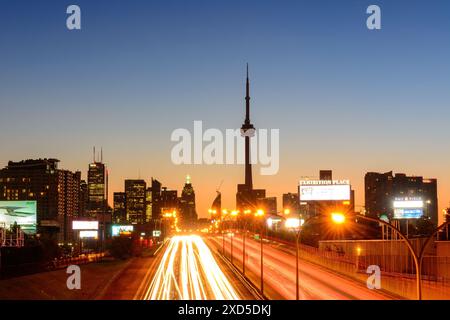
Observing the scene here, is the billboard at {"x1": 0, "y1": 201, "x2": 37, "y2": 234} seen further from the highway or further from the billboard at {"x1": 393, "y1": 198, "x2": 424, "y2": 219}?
the billboard at {"x1": 393, "y1": 198, "x2": 424, "y2": 219}

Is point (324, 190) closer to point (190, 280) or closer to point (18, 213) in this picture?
point (18, 213)

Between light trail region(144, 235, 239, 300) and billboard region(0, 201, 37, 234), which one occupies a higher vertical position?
billboard region(0, 201, 37, 234)

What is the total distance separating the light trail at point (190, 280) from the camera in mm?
78438

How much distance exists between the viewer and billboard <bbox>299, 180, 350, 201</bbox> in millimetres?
154375

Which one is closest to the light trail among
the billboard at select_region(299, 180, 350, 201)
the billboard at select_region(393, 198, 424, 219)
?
the billboard at select_region(299, 180, 350, 201)

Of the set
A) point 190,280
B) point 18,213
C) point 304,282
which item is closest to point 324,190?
point 18,213

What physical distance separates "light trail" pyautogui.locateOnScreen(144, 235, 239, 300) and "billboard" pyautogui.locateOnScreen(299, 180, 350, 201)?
1057 inches

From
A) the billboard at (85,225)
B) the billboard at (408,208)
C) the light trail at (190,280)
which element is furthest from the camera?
the billboard at (85,225)

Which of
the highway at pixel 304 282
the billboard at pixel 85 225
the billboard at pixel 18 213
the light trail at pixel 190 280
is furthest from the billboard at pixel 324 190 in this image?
the billboard at pixel 85 225

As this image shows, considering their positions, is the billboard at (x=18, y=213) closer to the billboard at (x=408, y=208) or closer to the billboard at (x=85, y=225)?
the billboard at (x=85, y=225)

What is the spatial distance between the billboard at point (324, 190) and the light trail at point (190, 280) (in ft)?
88.1
